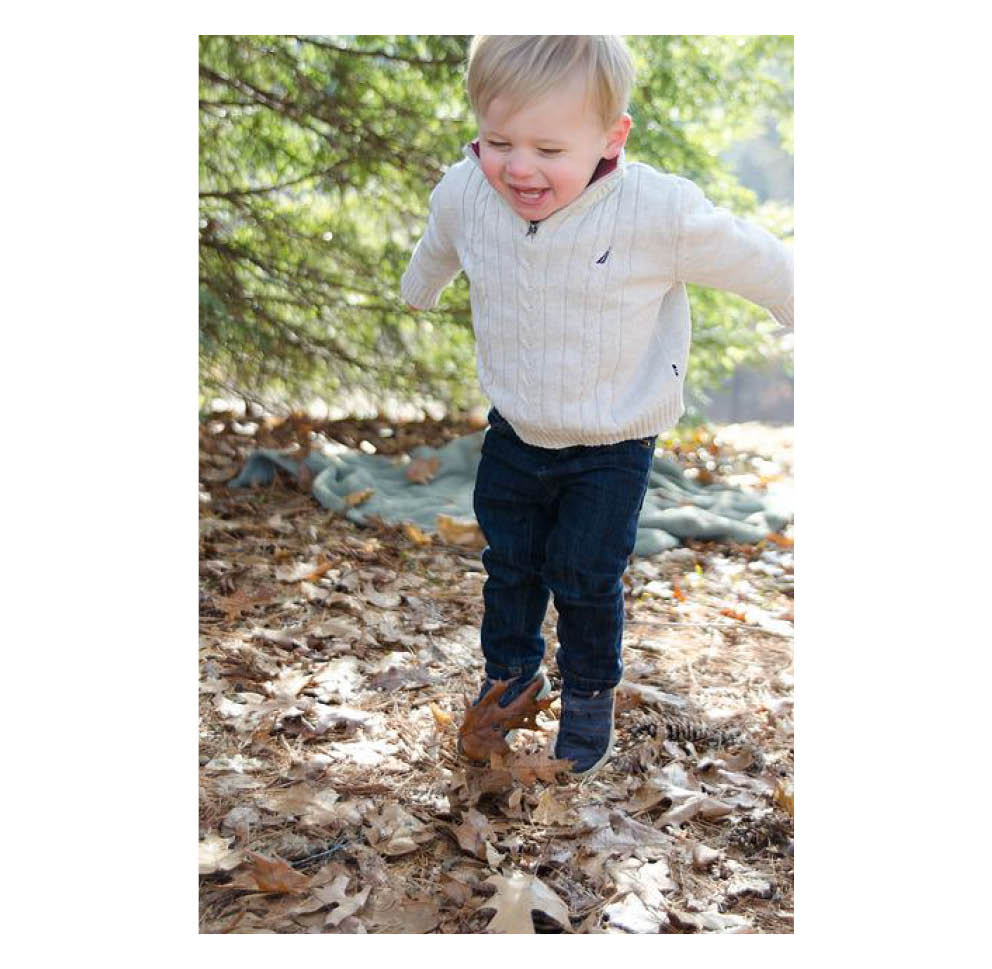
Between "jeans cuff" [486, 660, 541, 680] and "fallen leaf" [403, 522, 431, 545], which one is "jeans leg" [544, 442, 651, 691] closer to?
"jeans cuff" [486, 660, 541, 680]

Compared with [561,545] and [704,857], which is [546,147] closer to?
[561,545]

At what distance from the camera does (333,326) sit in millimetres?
4277

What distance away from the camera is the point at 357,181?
4.08m

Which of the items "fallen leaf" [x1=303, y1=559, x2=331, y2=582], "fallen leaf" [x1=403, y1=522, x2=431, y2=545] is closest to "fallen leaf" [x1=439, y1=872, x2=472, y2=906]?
"fallen leaf" [x1=303, y1=559, x2=331, y2=582]

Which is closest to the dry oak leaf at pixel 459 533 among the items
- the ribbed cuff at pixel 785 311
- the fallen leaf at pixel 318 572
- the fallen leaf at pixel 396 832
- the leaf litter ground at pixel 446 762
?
the leaf litter ground at pixel 446 762

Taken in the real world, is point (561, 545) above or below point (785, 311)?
below

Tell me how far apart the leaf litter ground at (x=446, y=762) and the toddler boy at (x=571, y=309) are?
20 cm

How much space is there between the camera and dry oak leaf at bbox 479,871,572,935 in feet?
5.06

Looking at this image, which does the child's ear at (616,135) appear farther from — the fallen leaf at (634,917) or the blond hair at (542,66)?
the fallen leaf at (634,917)

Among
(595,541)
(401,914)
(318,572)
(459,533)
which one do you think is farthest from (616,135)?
(459,533)

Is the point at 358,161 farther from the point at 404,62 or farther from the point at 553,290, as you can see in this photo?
the point at 553,290

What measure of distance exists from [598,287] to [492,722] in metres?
0.78

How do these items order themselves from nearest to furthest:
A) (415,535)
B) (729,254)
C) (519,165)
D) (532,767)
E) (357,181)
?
(519,165)
(729,254)
(532,767)
(415,535)
(357,181)

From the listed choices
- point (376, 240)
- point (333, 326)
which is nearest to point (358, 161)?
point (376, 240)
